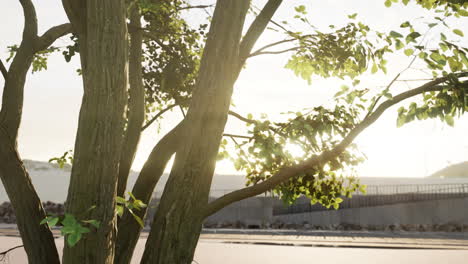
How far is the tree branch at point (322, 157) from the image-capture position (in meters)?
5.02

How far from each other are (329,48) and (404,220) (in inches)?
1067

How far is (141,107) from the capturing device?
7047mm

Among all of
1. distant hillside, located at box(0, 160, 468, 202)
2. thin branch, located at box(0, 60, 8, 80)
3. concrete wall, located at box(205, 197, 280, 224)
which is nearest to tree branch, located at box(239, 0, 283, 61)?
thin branch, located at box(0, 60, 8, 80)

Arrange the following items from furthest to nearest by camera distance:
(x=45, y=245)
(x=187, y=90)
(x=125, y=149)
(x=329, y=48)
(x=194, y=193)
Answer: (x=187, y=90)
(x=329, y=48)
(x=125, y=149)
(x=45, y=245)
(x=194, y=193)

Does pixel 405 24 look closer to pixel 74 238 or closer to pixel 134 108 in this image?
pixel 134 108

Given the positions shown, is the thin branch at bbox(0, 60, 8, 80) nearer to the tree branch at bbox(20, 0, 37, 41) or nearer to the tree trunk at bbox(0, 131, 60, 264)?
the tree branch at bbox(20, 0, 37, 41)

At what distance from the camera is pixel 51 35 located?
6398mm

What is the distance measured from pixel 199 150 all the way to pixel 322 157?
44.4 inches

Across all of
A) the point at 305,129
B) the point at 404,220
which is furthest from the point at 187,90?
the point at 404,220

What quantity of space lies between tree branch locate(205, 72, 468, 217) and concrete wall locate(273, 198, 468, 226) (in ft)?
94.4

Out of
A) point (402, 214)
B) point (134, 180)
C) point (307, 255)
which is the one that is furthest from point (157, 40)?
point (134, 180)

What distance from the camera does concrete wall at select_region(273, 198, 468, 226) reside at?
32.0 m

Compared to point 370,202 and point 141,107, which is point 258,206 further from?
point 141,107

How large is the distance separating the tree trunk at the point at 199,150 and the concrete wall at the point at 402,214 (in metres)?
29.2
